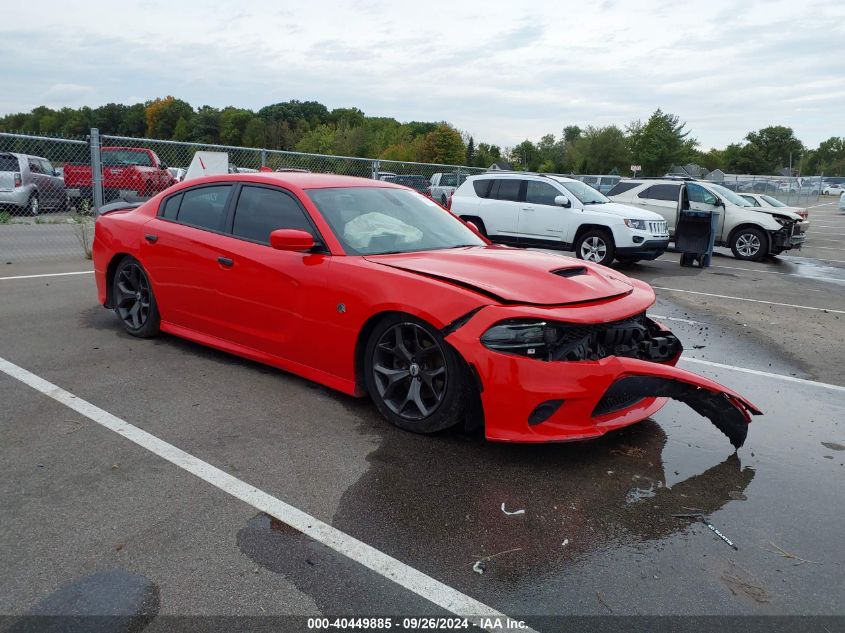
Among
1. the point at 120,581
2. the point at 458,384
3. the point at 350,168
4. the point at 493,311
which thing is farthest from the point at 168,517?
the point at 350,168

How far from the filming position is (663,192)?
16.4 metres

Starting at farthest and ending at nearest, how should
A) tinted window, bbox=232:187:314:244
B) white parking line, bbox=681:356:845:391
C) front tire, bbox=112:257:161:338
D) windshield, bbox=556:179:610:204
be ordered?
windshield, bbox=556:179:610:204
front tire, bbox=112:257:161:338
white parking line, bbox=681:356:845:391
tinted window, bbox=232:187:314:244

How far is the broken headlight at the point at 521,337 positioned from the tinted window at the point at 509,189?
32.8ft

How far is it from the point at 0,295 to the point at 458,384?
624 cm

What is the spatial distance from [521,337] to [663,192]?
1416 cm

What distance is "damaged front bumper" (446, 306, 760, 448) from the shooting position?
356cm

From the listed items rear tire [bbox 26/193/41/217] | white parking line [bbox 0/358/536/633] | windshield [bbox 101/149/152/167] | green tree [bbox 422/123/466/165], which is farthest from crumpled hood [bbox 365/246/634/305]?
green tree [bbox 422/123/466/165]

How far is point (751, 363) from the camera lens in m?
6.22

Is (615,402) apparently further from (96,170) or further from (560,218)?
(96,170)

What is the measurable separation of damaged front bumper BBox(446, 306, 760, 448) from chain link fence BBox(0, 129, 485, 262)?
7.84m

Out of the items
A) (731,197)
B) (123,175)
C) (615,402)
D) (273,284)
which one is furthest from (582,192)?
(615,402)

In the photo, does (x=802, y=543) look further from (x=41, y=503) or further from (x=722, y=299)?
(x=722, y=299)

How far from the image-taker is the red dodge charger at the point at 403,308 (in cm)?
362

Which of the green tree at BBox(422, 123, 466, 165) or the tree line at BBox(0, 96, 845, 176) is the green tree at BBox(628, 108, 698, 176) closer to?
the tree line at BBox(0, 96, 845, 176)
